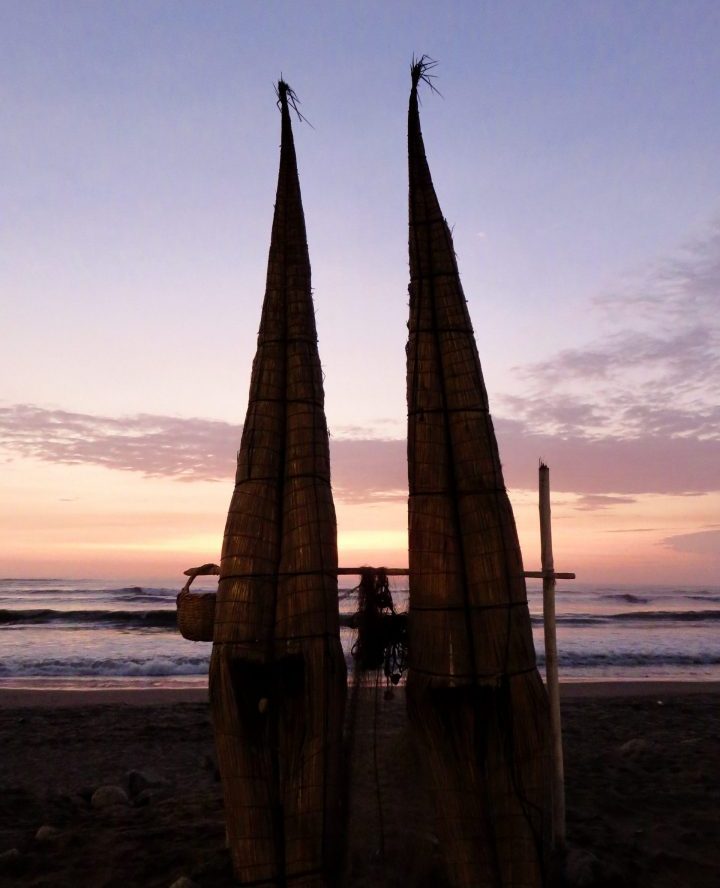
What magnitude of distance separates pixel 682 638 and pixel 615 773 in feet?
67.1

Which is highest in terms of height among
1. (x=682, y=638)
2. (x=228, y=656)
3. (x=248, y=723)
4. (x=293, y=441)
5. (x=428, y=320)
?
(x=428, y=320)

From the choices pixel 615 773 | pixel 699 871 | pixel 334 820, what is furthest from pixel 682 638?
pixel 334 820

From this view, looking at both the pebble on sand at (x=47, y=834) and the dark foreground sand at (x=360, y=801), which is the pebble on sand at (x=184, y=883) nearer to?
the dark foreground sand at (x=360, y=801)

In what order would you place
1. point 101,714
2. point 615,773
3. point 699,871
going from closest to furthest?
point 699,871, point 615,773, point 101,714

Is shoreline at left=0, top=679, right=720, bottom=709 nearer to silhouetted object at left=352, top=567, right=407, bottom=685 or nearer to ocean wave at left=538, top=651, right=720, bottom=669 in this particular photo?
ocean wave at left=538, top=651, right=720, bottom=669

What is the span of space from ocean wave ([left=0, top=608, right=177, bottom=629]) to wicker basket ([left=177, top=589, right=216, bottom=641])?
28010mm

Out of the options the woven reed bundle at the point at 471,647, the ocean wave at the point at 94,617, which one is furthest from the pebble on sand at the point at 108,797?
the ocean wave at the point at 94,617

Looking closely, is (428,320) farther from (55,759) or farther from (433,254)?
(55,759)

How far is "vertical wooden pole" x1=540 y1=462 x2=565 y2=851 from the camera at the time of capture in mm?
4656

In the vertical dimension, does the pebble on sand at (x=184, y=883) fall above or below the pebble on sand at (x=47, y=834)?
above

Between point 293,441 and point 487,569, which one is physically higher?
point 293,441

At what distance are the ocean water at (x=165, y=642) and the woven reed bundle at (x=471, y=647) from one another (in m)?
0.61

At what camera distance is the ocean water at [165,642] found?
715 inches

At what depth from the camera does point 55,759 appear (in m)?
8.99
